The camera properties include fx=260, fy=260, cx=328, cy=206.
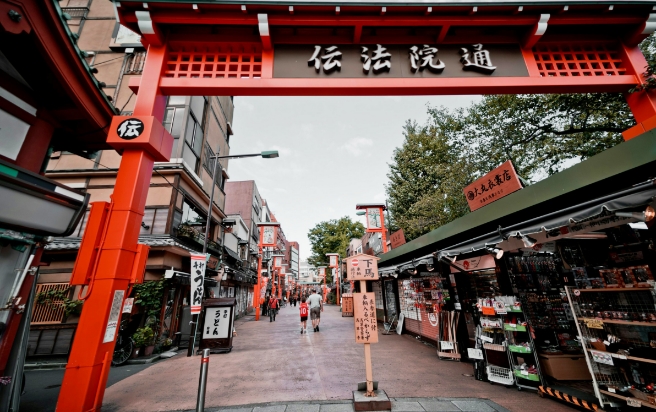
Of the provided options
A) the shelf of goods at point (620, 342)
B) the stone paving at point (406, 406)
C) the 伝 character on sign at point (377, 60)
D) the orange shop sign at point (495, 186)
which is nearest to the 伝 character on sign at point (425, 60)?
the 伝 character on sign at point (377, 60)

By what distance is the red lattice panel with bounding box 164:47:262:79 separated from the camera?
5070 mm

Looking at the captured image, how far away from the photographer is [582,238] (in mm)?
5293

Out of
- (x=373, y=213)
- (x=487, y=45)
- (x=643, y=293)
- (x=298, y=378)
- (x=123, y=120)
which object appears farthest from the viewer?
(x=373, y=213)

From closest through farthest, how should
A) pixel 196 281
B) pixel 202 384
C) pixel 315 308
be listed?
pixel 202 384, pixel 196 281, pixel 315 308

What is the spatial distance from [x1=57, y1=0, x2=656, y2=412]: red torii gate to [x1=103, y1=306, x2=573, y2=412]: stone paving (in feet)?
12.6

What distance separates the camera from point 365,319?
16.7 feet

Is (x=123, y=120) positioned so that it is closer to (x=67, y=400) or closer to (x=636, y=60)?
(x=67, y=400)

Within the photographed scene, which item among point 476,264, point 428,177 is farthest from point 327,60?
point 428,177

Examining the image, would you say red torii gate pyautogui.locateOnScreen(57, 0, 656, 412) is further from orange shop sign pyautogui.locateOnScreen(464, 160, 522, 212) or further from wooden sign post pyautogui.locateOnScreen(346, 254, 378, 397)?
wooden sign post pyautogui.locateOnScreen(346, 254, 378, 397)

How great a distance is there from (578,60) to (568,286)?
454cm

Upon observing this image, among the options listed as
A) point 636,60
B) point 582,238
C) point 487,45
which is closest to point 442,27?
point 487,45

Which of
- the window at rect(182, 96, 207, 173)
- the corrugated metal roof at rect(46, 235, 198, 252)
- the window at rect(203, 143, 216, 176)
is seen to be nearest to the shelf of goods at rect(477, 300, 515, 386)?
the corrugated metal roof at rect(46, 235, 198, 252)

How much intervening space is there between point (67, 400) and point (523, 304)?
26.5 ft

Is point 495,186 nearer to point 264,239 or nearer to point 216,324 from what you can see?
point 216,324
